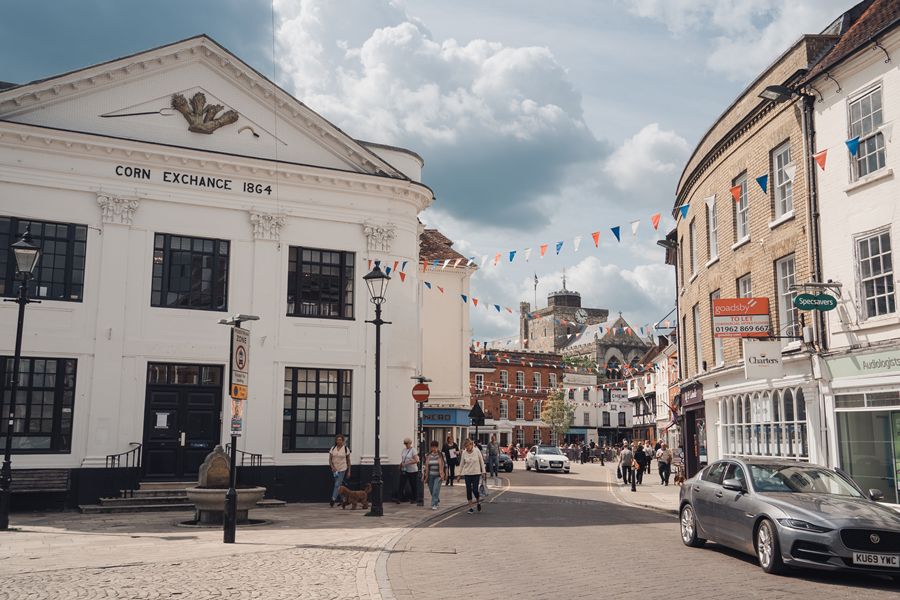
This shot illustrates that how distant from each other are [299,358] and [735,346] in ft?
37.7

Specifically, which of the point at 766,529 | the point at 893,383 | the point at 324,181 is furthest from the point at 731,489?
the point at 324,181

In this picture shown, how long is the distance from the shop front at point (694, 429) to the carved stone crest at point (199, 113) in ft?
53.2

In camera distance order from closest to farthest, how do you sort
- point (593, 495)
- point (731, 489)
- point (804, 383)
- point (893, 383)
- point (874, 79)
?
point (731, 489) → point (893, 383) → point (874, 79) → point (804, 383) → point (593, 495)

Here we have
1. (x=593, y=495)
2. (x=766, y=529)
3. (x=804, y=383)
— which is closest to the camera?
(x=766, y=529)

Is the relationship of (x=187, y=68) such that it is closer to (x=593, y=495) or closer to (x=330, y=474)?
(x=330, y=474)

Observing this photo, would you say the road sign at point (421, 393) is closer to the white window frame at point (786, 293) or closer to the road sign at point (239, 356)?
the road sign at point (239, 356)

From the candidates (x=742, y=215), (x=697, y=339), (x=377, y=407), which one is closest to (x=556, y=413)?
(x=697, y=339)

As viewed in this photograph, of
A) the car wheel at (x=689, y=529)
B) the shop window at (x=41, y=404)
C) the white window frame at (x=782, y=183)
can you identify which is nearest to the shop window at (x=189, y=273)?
the shop window at (x=41, y=404)

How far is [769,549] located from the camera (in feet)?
30.8

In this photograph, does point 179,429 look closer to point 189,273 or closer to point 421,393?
point 189,273

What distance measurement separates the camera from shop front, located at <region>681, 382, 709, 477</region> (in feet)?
81.9

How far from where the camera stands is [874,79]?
15195 mm

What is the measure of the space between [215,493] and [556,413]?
201ft

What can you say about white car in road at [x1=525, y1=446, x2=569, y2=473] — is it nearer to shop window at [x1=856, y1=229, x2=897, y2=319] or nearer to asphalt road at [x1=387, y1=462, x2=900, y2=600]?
asphalt road at [x1=387, y1=462, x2=900, y2=600]
